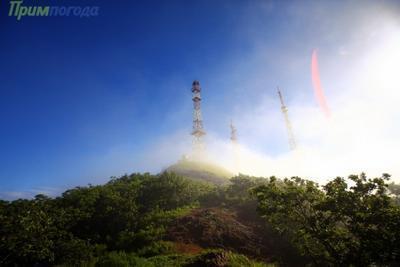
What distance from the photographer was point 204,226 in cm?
2844

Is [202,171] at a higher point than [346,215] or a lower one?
higher

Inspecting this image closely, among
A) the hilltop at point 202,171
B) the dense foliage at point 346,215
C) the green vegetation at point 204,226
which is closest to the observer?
the dense foliage at point 346,215

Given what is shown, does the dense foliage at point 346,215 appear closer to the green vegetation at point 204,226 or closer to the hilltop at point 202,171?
the green vegetation at point 204,226

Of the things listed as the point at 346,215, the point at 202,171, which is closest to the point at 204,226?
the point at 346,215

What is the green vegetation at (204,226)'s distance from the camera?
1514cm

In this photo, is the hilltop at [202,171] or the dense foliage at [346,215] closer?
the dense foliage at [346,215]

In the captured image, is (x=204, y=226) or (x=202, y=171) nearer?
(x=204, y=226)

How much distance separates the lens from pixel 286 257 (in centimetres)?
2447

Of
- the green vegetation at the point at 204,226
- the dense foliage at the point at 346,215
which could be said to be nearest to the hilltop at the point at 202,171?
the green vegetation at the point at 204,226

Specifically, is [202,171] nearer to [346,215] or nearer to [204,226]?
[204,226]

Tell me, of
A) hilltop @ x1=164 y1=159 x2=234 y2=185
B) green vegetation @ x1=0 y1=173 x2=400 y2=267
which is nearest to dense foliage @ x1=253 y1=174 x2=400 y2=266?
green vegetation @ x1=0 y1=173 x2=400 y2=267

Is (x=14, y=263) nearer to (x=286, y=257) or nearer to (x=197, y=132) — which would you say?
(x=286, y=257)

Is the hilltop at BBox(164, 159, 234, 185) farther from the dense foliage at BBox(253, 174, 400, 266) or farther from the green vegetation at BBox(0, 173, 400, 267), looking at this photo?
the dense foliage at BBox(253, 174, 400, 266)

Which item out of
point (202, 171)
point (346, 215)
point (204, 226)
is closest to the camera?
point (346, 215)
